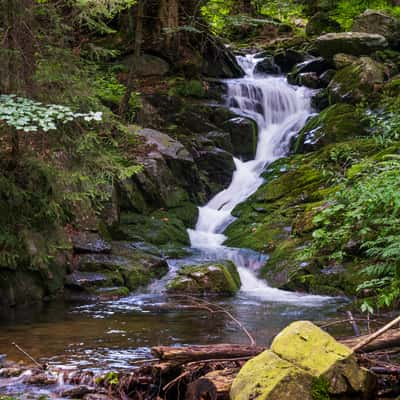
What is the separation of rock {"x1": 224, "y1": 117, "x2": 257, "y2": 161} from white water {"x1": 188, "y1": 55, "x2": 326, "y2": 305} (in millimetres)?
214

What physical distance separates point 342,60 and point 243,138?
4.36 m

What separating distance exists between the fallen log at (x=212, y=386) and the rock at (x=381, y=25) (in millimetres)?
17546

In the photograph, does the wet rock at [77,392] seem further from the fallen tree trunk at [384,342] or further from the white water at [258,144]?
the white water at [258,144]

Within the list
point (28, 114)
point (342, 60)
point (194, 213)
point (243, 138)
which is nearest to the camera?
point (28, 114)

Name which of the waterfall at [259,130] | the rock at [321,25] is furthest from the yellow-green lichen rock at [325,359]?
the rock at [321,25]

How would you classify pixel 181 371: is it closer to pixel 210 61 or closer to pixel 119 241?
pixel 119 241

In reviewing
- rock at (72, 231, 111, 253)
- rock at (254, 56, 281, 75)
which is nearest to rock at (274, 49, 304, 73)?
rock at (254, 56, 281, 75)

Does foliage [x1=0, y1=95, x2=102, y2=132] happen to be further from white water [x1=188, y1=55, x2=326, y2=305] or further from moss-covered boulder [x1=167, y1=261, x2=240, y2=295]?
white water [x1=188, y1=55, x2=326, y2=305]

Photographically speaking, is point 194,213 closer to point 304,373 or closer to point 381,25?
point 381,25

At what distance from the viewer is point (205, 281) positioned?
9.91 metres

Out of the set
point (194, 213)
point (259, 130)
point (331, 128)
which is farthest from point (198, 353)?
point (259, 130)

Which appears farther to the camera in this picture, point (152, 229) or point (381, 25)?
point (381, 25)

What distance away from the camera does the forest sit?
4.37 m

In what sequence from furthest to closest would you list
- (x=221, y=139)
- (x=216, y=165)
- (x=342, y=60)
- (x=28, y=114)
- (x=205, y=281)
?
(x=342, y=60) < (x=221, y=139) < (x=216, y=165) < (x=205, y=281) < (x=28, y=114)
